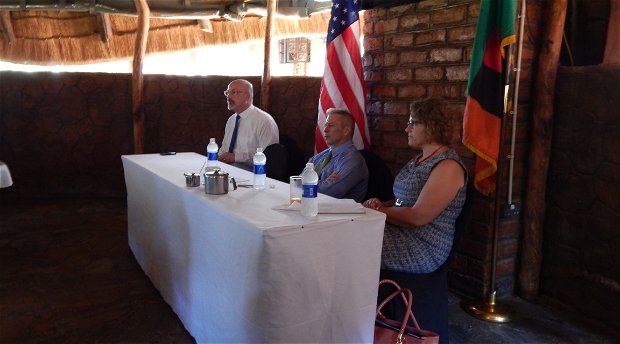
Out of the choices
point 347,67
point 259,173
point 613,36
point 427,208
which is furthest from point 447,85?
point 259,173

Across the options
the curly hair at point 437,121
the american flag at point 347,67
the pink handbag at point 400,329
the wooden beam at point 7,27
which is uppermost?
the wooden beam at point 7,27

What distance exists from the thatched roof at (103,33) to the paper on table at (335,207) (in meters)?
5.04

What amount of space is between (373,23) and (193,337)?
251 centimetres

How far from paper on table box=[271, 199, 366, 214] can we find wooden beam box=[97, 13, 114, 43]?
5776 millimetres

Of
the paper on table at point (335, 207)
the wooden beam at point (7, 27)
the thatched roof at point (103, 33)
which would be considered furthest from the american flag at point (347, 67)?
the wooden beam at point (7, 27)

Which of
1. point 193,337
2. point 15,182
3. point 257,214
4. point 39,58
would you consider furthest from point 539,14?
point 39,58

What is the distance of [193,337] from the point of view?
2578 millimetres

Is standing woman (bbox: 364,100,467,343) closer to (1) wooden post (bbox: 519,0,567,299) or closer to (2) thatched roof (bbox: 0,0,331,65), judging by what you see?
(1) wooden post (bbox: 519,0,567,299)

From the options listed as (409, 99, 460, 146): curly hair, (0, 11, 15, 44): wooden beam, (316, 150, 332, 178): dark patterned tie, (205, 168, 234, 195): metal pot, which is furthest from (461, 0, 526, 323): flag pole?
(0, 11, 15, 44): wooden beam

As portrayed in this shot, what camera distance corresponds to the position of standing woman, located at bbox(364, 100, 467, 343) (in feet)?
7.34

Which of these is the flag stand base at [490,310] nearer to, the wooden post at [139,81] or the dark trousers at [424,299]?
the dark trousers at [424,299]

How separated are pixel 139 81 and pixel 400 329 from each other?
15.6 ft

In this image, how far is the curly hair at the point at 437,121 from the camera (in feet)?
7.73

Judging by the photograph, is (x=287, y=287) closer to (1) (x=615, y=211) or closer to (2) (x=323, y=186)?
(2) (x=323, y=186)
